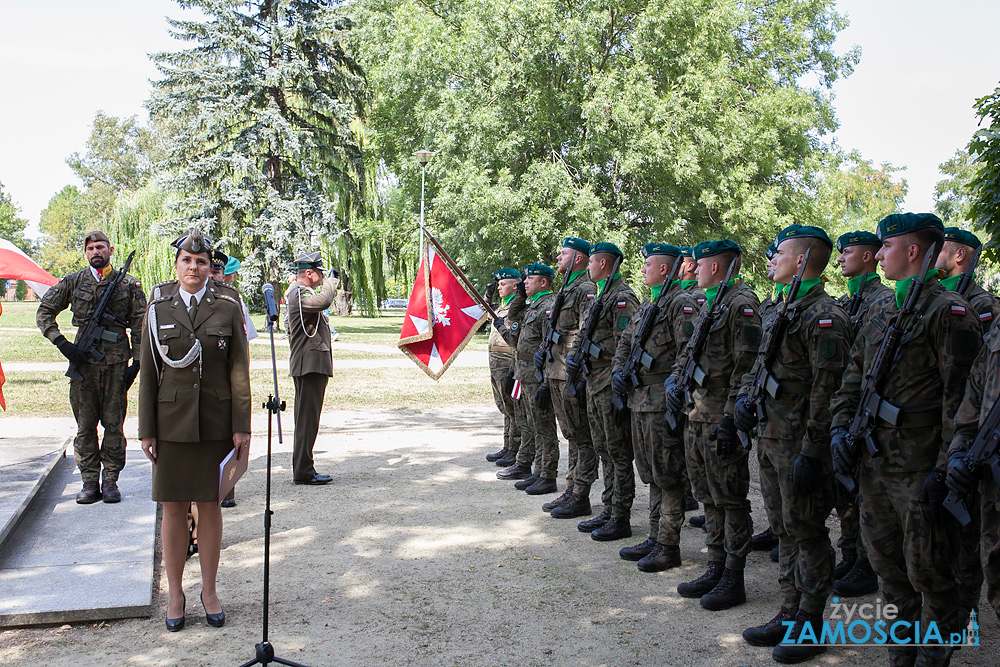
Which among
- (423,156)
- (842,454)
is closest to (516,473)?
(842,454)

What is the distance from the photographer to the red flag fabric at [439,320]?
9312 millimetres

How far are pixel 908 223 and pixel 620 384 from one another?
2.47 metres

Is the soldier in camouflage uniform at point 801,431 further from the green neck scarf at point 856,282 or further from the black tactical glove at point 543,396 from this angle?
the black tactical glove at point 543,396

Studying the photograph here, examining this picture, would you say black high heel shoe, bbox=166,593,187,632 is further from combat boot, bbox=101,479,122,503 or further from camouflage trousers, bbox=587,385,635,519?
camouflage trousers, bbox=587,385,635,519

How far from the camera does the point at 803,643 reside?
4.21 meters

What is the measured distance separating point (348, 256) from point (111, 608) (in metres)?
30.1

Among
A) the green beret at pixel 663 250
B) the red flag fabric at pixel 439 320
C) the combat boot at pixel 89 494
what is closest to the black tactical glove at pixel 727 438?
the green beret at pixel 663 250

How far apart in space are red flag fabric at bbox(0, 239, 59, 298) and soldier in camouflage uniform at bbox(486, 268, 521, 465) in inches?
182

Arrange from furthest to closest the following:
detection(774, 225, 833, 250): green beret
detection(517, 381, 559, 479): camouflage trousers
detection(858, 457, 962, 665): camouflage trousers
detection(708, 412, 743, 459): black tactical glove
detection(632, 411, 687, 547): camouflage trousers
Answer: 1. detection(517, 381, 559, 479): camouflage trousers
2. detection(632, 411, 687, 547): camouflage trousers
3. detection(708, 412, 743, 459): black tactical glove
4. detection(774, 225, 833, 250): green beret
5. detection(858, 457, 962, 665): camouflage trousers

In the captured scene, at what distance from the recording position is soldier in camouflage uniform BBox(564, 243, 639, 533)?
6305mm

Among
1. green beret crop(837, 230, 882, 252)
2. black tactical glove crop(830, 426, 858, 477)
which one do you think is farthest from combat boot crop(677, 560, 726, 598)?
green beret crop(837, 230, 882, 252)

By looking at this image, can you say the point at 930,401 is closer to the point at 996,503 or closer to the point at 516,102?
the point at 996,503

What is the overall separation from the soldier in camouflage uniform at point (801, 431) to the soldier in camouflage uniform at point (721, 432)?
0.33m

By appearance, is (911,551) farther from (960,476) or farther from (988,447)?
(988,447)
